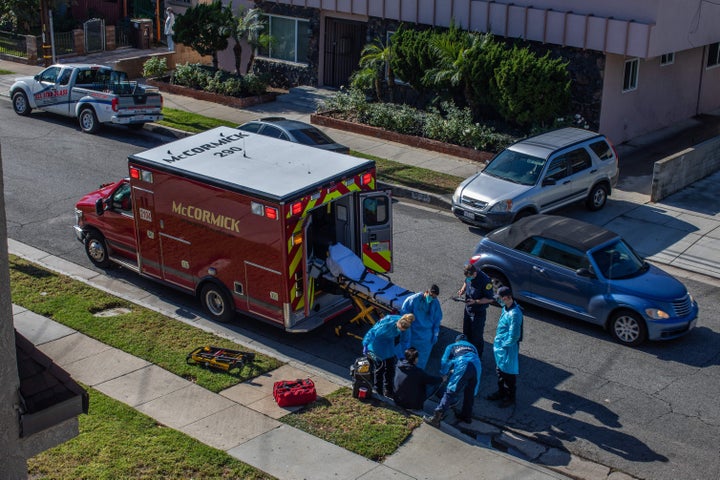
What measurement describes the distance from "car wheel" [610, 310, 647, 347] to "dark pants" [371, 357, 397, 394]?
3875mm

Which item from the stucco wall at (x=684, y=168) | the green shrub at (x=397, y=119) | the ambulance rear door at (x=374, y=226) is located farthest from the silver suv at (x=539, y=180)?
the green shrub at (x=397, y=119)

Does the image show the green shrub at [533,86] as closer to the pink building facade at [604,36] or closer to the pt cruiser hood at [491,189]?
the pink building facade at [604,36]

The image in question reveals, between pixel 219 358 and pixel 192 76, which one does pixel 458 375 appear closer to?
pixel 219 358

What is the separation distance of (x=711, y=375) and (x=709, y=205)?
28.8ft

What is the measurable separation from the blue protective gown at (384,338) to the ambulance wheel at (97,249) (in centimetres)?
624

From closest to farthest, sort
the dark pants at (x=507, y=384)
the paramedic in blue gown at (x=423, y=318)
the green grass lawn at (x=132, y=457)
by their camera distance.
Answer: the green grass lawn at (x=132, y=457) < the dark pants at (x=507, y=384) < the paramedic in blue gown at (x=423, y=318)

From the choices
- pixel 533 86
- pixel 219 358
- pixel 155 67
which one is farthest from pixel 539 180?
pixel 155 67

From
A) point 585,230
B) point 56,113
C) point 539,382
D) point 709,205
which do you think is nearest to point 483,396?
point 539,382

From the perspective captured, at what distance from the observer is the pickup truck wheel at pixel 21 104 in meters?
26.4

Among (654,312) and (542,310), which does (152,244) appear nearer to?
(542,310)

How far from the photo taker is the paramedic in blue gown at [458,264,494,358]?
1334 cm

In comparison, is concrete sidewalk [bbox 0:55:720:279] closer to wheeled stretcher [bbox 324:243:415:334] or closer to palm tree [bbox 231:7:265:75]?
palm tree [bbox 231:7:265:75]

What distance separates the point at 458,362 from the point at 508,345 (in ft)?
3.26

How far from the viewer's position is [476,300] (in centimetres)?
1334
